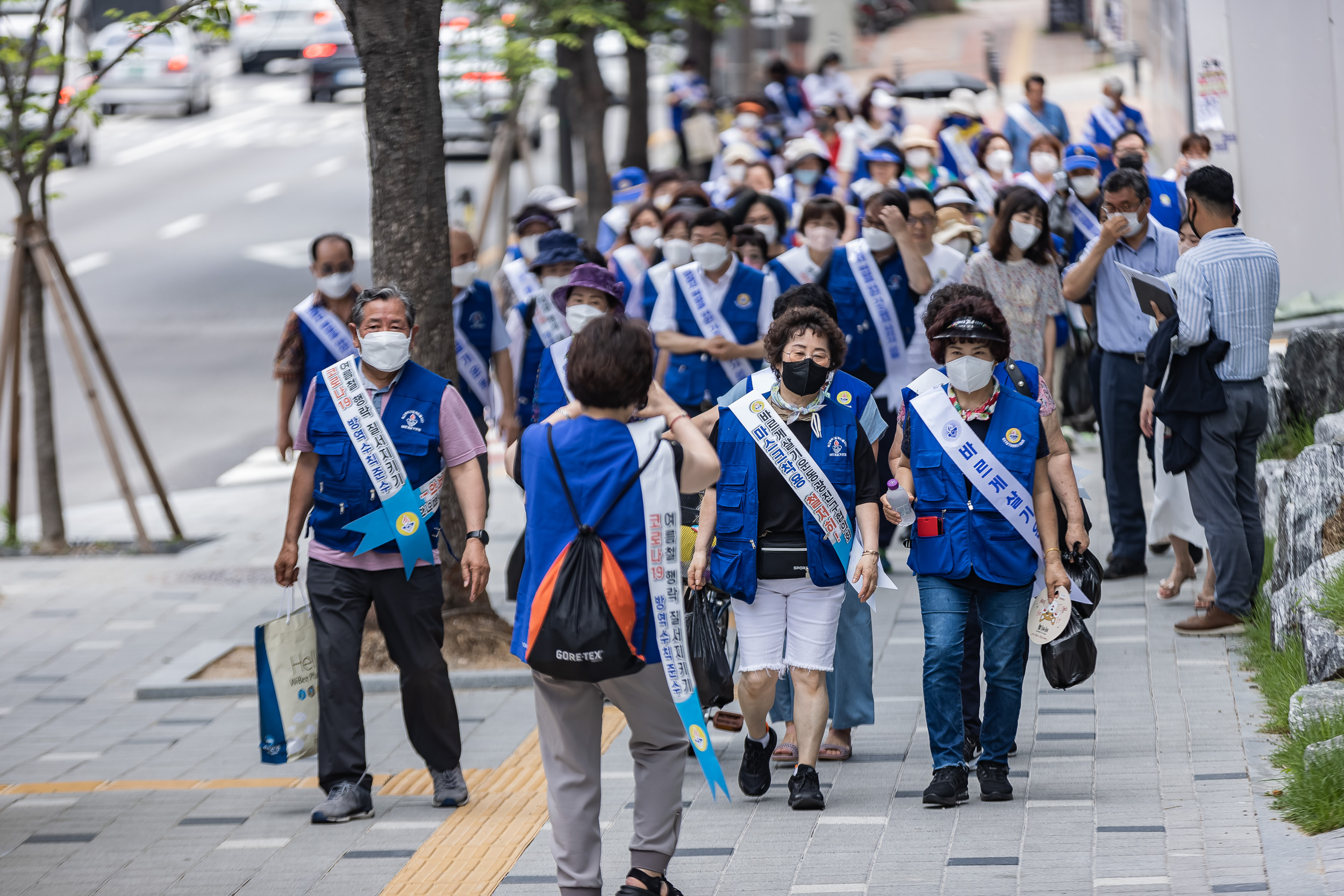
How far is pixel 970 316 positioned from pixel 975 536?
729 millimetres

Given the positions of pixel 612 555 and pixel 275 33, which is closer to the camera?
pixel 612 555

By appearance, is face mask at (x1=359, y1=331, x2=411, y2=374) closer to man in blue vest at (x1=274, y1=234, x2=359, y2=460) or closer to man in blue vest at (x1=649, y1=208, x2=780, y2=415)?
man in blue vest at (x1=274, y1=234, x2=359, y2=460)

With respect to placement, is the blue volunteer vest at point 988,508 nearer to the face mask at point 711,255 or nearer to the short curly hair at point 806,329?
the short curly hair at point 806,329

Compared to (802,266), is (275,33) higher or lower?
higher

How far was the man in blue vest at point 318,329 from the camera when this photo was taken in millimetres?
8062

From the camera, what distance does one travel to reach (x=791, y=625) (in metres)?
6.14

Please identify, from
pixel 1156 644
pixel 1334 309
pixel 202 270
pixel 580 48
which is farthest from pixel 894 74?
pixel 1156 644

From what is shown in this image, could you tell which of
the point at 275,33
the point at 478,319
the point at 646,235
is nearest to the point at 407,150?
the point at 478,319

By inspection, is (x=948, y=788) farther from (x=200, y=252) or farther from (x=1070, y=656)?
(x=200, y=252)

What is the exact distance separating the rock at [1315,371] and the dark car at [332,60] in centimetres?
3116

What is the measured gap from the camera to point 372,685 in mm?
8195

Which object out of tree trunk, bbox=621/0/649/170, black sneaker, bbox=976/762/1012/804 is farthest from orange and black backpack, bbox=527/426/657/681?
tree trunk, bbox=621/0/649/170

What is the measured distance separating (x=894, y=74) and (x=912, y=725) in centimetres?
3101

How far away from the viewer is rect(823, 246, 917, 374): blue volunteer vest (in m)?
9.14
